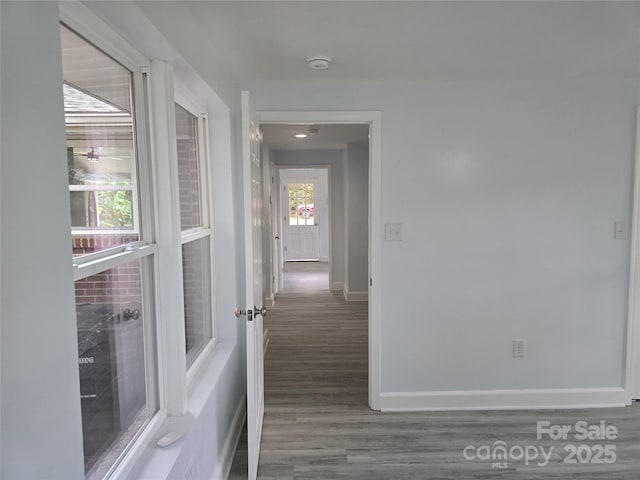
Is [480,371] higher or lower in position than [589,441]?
higher

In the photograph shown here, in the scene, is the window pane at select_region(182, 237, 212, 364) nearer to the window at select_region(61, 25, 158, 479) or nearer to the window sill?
the window sill

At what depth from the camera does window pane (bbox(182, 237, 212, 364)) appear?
2113 mm

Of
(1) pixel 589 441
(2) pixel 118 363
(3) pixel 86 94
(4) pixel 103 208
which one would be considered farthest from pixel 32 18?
(1) pixel 589 441

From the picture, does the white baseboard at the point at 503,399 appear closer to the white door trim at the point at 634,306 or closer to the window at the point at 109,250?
the white door trim at the point at 634,306

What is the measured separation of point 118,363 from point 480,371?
7.91 feet

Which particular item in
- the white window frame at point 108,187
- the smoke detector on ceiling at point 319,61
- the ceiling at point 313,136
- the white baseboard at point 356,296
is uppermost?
the ceiling at point 313,136

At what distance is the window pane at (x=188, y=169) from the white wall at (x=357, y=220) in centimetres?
375

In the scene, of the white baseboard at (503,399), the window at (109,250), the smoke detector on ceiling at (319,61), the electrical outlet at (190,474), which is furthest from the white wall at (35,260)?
the white baseboard at (503,399)

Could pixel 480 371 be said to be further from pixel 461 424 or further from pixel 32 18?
pixel 32 18

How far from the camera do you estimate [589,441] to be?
2.47 metres

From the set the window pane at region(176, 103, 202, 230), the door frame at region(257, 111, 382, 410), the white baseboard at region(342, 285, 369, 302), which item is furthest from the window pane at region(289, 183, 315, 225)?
the window pane at region(176, 103, 202, 230)

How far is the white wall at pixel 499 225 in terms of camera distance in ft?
9.02

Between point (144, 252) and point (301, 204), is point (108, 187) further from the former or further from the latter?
point (301, 204)

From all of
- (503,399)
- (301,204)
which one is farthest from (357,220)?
(301,204)
